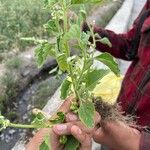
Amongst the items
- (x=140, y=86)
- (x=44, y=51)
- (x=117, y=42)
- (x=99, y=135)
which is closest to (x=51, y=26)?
(x=44, y=51)

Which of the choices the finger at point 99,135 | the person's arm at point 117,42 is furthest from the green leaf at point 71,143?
A: the person's arm at point 117,42

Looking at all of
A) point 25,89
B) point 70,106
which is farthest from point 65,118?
point 25,89

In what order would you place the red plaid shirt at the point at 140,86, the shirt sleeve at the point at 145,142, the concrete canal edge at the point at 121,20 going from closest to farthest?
the shirt sleeve at the point at 145,142
the red plaid shirt at the point at 140,86
the concrete canal edge at the point at 121,20

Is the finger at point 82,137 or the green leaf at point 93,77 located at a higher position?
the green leaf at point 93,77

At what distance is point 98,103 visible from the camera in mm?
1797

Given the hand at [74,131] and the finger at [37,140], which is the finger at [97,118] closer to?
the hand at [74,131]

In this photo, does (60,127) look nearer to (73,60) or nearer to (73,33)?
Answer: (73,60)

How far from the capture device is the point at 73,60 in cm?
157

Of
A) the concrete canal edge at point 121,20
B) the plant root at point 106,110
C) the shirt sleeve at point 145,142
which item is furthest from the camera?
the concrete canal edge at point 121,20

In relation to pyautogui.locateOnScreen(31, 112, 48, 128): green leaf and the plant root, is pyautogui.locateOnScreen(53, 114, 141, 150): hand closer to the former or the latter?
the plant root

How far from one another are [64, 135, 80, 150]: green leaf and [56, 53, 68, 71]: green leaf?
0.78 feet

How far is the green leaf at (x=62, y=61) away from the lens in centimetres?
152

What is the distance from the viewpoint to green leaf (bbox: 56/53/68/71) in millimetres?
1517

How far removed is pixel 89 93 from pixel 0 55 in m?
4.68
